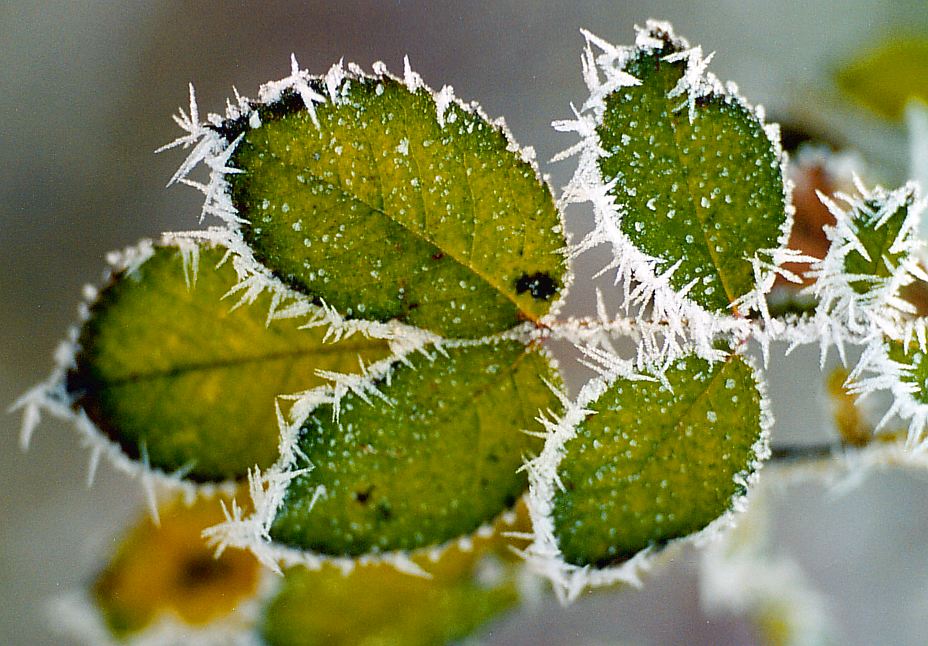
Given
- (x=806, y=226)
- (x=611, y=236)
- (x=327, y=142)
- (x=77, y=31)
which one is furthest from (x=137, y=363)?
(x=77, y=31)

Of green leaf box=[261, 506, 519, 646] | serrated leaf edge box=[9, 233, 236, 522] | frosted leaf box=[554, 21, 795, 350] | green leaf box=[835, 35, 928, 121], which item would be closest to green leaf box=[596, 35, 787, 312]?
frosted leaf box=[554, 21, 795, 350]

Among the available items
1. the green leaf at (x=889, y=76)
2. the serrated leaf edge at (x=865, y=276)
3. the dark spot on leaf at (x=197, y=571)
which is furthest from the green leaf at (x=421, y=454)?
the green leaf at (x=889, y=76)

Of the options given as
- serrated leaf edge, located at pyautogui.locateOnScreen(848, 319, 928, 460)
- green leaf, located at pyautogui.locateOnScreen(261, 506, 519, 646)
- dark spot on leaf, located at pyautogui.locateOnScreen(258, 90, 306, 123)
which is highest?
dark spot on leaf, located at pyautogui.locateOnScreen(258, 90, 306, 123)

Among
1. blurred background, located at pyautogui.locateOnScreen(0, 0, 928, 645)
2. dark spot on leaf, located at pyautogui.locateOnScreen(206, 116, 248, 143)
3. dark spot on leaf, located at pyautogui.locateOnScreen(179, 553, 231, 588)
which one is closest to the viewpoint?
dark spot on leaf, located at pyautogui.locateOnScreen(206, 116, 248, 143)

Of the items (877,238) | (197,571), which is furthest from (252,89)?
(877,238)

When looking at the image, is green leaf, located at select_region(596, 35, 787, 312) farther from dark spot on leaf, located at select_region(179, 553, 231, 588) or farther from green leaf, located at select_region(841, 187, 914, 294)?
dark spot on leaf, located at select_region(179, 553, 231, 588)

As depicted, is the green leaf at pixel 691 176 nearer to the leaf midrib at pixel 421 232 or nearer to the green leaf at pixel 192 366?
the leaf midrib at pixel 421 232

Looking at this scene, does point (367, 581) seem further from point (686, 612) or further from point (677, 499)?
point (686, 612)
